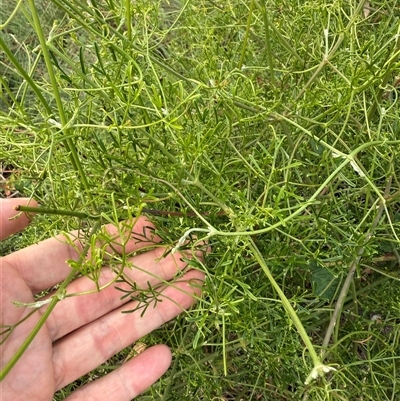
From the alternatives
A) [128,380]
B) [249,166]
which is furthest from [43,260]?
[249,166]

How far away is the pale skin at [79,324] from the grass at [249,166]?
0.07 metres

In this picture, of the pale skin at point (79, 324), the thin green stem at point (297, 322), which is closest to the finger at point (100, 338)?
the pale skin at point (79, 324)

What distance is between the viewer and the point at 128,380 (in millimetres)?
1137

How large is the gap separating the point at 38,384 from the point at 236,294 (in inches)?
18.1

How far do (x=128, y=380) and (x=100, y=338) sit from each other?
12cm

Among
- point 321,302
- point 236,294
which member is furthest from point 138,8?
point 321,302

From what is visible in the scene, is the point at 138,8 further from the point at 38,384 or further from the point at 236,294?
the point at 38,384

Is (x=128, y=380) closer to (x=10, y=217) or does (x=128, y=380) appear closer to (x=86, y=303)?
(x=86, y=303)

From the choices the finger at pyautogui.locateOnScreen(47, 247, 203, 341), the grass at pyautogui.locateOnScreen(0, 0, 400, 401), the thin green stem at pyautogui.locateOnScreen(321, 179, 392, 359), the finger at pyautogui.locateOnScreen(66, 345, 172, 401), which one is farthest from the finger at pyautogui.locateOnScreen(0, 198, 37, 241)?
the thin green stem at pyautogui.locateOnScreen(321, 179, 392, 359)

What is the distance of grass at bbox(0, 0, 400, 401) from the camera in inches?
29.0

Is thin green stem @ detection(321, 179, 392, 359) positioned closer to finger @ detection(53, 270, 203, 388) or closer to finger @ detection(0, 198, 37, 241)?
finger @ detection(53, 270, 203, 388)

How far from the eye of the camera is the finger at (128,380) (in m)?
1.11

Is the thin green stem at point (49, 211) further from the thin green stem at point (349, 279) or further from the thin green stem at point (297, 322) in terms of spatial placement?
the thin green stem at point (349, 279)

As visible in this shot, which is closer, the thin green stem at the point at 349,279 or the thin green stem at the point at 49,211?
the thin green stem at the point at 49,211
